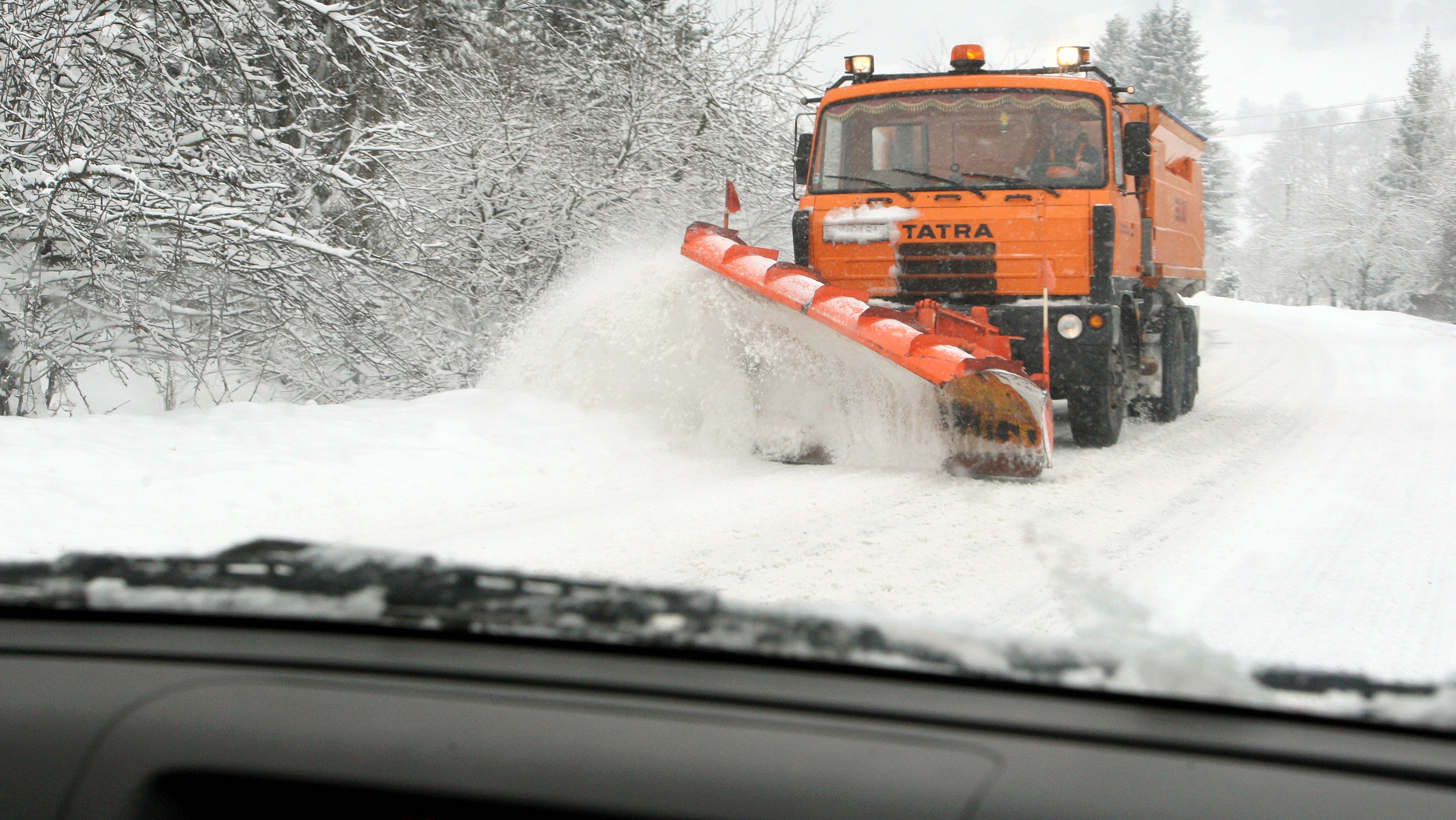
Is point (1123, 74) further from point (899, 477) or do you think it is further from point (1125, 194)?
point (899, 477)

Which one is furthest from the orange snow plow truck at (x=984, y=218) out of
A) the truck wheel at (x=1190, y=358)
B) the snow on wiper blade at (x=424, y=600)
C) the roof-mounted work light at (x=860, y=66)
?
the snow on wiper blade at (x=424, y=600)

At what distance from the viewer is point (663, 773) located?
1246 mm

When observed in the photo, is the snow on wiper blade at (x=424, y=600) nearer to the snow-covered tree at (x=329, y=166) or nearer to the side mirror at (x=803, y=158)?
the snow-covered tree at (x=329, y=166)

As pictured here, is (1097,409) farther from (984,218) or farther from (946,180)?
(946,180)

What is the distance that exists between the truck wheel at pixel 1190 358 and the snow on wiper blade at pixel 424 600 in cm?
1095

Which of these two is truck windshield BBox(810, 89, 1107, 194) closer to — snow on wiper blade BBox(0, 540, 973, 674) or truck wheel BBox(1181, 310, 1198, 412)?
truck wheel BBox(1181, 310, 1198, 412)

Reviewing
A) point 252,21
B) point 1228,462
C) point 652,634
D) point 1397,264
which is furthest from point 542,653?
point 1397,264

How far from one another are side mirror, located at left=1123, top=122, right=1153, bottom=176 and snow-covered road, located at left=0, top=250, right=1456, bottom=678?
1.99m

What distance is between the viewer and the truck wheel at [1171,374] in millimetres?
10680

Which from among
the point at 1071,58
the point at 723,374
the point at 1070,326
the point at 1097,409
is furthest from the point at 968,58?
the point at 723,374

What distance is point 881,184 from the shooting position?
345 inches

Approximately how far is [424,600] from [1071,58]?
8.44 m

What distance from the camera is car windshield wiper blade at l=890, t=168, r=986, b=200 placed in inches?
335

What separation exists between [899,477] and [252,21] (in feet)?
19.0
